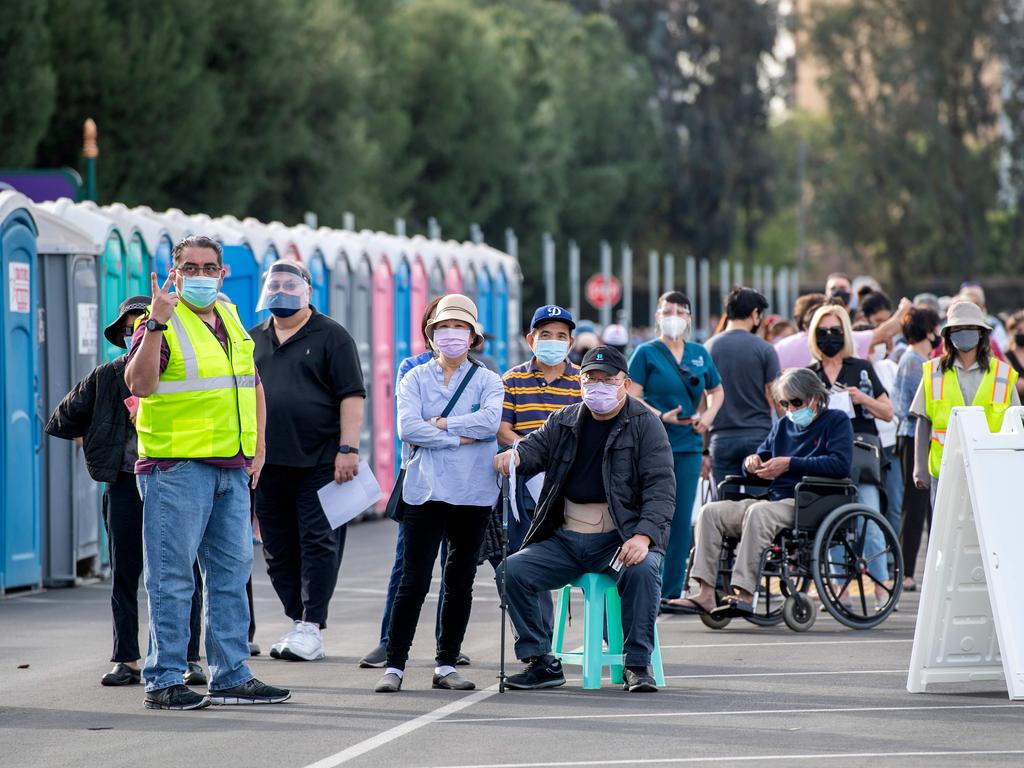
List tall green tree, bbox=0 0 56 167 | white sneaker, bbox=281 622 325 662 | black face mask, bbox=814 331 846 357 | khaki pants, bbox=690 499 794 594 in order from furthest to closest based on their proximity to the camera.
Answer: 1. tall green tree, bbox=0 0 56 167
2. black face mask, bbox=814 331 846 357
3. khaki pants, bbox=690 499 794 594
4. white sneaker, bbox=281 622 325 662

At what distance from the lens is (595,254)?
226 ft

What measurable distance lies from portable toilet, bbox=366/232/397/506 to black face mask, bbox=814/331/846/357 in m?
7.29

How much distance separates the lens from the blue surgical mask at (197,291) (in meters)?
8.59

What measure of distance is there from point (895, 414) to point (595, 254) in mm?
55449

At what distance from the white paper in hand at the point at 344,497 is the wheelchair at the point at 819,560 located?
2290 millimetres

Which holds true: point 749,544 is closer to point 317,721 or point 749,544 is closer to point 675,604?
point 675,604

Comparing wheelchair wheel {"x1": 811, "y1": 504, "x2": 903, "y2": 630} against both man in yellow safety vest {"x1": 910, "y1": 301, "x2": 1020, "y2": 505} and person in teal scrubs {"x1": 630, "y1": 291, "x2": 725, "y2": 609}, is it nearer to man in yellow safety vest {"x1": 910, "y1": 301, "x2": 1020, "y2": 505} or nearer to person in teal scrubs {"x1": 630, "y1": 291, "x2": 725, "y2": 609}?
man in yellow safety vest {"x1": 910, "y1": 301, "x2": 1020, "y2": 505}

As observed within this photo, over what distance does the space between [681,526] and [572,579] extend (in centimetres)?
265

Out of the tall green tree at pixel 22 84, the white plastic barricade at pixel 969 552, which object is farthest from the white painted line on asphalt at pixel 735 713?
the tall green tree at pixel 22 84

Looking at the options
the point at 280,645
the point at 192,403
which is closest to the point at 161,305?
the point at 192,403

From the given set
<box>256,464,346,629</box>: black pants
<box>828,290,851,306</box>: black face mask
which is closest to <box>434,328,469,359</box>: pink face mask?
<box>256,464,346,629</box>: black pants

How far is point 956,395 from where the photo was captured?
11633mm

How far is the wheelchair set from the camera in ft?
37.0

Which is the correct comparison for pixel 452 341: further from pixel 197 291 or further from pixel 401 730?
pixel 401 730
